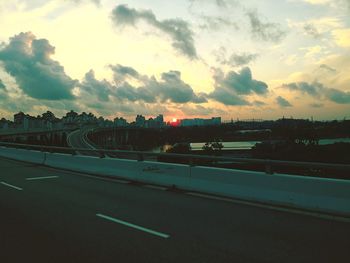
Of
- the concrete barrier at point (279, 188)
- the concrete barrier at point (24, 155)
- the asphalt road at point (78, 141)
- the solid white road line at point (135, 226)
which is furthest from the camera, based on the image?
the asphalt road at point (78, 141)

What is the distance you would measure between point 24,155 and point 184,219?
2484 centimetres

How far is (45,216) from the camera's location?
390 inches

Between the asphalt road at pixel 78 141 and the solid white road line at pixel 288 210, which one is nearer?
the solid white road line at pixel 288 210

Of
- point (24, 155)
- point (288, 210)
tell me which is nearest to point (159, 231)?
point (288, 210)

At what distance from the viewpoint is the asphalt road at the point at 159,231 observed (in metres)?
6.57

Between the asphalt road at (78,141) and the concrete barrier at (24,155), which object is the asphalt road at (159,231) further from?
the asphalt road at (78,141)

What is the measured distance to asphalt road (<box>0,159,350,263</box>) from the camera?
21.6 ft

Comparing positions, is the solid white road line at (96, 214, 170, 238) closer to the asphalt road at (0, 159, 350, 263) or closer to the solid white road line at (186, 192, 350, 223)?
the asphalt road at (0, 159, 350, 263)

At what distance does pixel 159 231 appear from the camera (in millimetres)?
8227

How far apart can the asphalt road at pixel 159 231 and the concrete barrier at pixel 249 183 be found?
72 centimetres

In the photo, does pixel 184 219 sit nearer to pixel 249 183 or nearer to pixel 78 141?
pixel 249 183

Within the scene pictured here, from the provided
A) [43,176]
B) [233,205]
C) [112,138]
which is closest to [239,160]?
[233,205]

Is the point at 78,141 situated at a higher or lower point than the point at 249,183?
higher

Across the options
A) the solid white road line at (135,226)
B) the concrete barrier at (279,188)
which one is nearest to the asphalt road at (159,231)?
the solid white road line at (135,226)
